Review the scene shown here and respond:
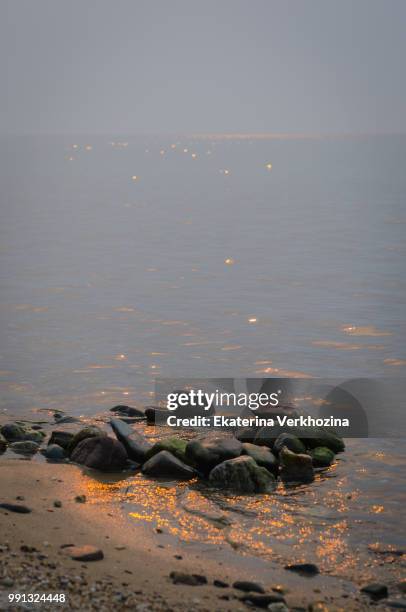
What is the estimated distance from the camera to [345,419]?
21.7 m

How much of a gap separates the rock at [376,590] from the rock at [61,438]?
23.5ft

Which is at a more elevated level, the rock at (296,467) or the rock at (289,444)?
the rock at (289,444)

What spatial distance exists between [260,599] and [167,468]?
5.30 metres

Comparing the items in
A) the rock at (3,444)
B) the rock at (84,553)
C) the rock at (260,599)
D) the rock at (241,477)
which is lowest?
the rock at (260,599)

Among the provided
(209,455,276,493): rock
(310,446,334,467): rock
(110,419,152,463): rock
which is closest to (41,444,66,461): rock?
(110,419,152,463): rock

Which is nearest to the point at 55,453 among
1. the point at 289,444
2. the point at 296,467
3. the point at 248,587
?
the point at 289,444

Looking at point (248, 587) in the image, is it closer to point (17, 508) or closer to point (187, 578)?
point (187, 578)

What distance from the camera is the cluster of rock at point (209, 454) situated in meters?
16.8

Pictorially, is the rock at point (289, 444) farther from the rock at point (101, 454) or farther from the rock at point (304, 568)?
the rock at point (304, 568)

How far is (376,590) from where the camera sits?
12.9m

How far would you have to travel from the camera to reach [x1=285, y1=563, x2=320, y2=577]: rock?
13.5m

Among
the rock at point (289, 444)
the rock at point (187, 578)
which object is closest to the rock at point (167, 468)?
the rock at point (289, 444)

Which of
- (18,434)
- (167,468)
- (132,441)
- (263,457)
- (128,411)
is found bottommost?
(167,468)

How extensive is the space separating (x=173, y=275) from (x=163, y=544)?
3606cm
